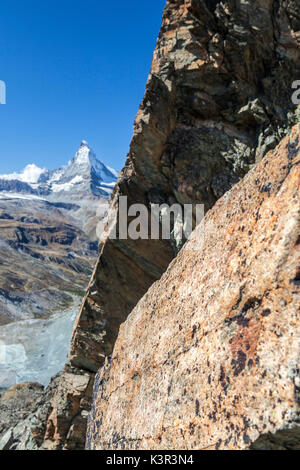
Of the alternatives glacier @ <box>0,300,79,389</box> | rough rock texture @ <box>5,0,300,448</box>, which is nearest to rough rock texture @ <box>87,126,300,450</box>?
rough rock texture @ <box>5,0,300,448</box>

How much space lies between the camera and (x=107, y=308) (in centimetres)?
1820

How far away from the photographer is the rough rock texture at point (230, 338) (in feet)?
11.1

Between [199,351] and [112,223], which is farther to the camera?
[112,223]

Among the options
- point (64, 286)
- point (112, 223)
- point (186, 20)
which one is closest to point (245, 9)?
point (186, 20)

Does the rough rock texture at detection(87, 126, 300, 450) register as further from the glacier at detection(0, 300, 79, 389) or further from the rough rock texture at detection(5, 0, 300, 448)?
the glacier at detection(0, 300, 79, 389)

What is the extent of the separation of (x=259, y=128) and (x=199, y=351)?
522 inches

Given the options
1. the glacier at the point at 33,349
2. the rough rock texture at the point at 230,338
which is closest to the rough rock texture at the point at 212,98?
the rough rock texture at the point at 230,338

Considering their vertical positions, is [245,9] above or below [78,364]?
above

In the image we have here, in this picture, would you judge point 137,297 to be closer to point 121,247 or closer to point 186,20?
point 121,247

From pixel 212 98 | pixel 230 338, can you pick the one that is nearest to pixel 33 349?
pixel 212 98

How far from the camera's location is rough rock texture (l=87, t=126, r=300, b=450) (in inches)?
133

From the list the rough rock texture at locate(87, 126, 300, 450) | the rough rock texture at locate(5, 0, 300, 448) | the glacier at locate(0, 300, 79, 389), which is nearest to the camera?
the rough rock texture at locate(87, 126, 300, 450)

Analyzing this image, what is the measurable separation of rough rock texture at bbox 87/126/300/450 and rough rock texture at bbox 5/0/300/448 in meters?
10.0

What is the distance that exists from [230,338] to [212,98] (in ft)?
46.6
